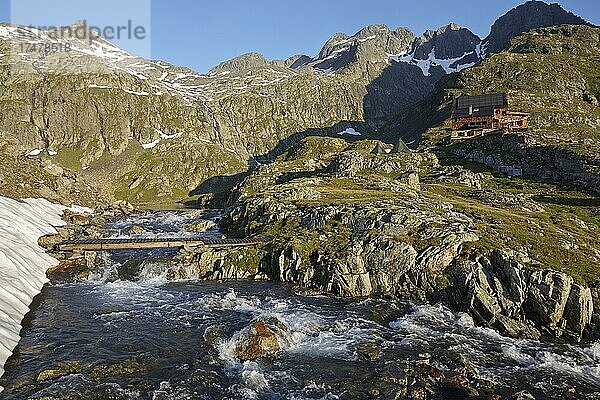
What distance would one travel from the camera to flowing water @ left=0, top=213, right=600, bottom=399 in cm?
2769

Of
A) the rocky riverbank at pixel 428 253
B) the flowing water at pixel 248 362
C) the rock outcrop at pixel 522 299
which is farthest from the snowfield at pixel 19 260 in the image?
the rock outcrop at pixel 522 299

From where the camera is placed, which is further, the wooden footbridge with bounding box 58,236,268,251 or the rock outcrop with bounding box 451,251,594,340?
the wooden footbridge with bounding box 58,236,268,251

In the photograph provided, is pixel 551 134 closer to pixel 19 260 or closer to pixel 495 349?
pixel 495 349

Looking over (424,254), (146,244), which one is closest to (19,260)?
(146,244)

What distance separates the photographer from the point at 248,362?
31141 millimetres

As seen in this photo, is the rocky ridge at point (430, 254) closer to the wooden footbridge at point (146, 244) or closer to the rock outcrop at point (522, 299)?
the rock outcrop at point (522, 299)

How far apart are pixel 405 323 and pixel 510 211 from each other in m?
38.6

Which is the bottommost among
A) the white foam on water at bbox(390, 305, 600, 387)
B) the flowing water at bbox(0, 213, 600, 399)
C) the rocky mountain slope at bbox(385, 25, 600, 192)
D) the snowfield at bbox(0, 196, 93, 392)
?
the flowing water at bbox(0, 213, 600, 399)

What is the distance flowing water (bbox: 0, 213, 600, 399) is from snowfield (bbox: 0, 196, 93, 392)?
49.9 inches

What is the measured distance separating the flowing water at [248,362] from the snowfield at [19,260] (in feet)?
4.16

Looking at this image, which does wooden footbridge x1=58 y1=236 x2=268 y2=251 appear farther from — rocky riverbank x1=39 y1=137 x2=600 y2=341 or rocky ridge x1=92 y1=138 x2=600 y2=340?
rocky ridge x1=92 y1=138 x2=600 y2=340

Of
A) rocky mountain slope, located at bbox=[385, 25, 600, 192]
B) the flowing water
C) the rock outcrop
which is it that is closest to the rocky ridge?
the rock outcrop

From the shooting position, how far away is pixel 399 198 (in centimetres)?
7138

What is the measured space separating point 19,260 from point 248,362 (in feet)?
116
